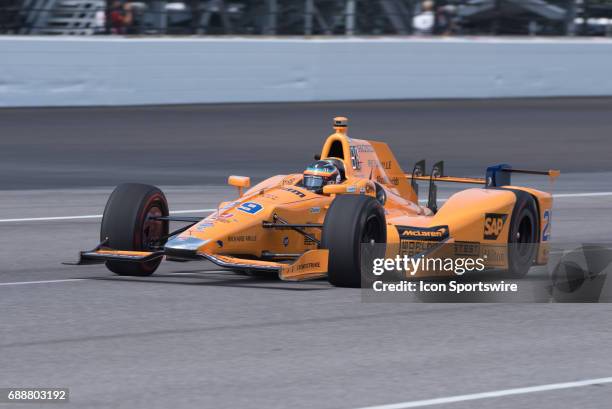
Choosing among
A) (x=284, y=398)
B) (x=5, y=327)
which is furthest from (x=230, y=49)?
(x=284, y=398)

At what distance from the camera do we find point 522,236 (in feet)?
33.5

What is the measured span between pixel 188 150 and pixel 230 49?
4654mm

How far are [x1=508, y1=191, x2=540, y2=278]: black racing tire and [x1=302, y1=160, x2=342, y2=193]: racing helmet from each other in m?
1.44

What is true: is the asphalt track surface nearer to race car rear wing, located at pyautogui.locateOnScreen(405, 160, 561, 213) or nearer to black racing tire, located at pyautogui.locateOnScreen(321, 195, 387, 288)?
black racing tire, located at pyautogui.locateOnScreen(321, 195, 387, 288)

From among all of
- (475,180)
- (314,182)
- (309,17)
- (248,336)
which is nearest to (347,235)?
(314,182)

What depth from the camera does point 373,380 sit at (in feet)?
21.1

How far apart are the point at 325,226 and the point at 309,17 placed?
1757cm

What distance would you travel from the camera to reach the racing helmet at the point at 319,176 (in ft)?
32.6

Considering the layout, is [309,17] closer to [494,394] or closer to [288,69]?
[288,69]

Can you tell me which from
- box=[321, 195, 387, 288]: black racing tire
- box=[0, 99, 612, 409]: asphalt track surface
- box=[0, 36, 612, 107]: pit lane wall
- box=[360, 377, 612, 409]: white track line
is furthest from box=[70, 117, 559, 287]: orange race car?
box=[0, 36, 612, 107]: pit lane wall

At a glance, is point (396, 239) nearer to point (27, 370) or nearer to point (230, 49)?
point (27, 370)

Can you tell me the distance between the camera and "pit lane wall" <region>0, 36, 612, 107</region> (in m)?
22.2

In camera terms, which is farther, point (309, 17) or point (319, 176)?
point (309, 17)

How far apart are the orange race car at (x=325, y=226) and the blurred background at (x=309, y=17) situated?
13387 millimetres
